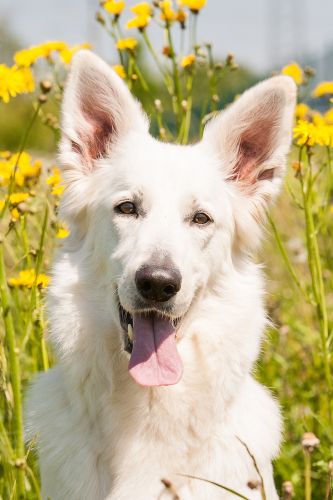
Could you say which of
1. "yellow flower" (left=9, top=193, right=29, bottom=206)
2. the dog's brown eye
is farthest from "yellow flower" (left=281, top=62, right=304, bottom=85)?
"yellow flower" (left=9, top=193, right=29, bottom=206)

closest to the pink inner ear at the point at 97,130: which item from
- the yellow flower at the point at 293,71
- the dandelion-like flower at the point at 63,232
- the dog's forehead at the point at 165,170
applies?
the dog's forehead at the point at 165,170

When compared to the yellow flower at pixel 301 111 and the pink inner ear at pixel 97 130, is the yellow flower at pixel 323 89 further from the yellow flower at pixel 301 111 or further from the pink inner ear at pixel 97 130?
the pink inner ear at pixel 97 130

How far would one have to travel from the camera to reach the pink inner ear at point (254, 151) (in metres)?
3.61

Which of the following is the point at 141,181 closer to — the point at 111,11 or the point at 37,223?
the point at 37,223

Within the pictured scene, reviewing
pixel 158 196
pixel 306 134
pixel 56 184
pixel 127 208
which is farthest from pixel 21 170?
pixel 306 134

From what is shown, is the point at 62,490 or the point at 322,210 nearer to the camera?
the point at 62,490

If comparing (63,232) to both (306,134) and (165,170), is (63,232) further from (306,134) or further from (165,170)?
(306,134)

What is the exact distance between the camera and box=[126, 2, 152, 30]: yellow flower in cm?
434

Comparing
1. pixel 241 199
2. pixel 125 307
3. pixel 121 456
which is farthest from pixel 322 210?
pixel 121 456

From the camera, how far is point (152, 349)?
318cm

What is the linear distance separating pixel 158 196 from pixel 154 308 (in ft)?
1.87

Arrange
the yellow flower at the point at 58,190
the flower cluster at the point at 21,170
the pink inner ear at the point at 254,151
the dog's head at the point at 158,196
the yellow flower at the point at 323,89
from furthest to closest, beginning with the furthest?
the yellow flower at the point at 323,89
the flower cluster at the point at 21,170
the yellow flower at the point at 58,190
the pink inner ear at the point at 254,151
the dog's head at the point at 158,196

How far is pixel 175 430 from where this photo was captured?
3.30 m

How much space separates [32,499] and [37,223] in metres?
1.62
